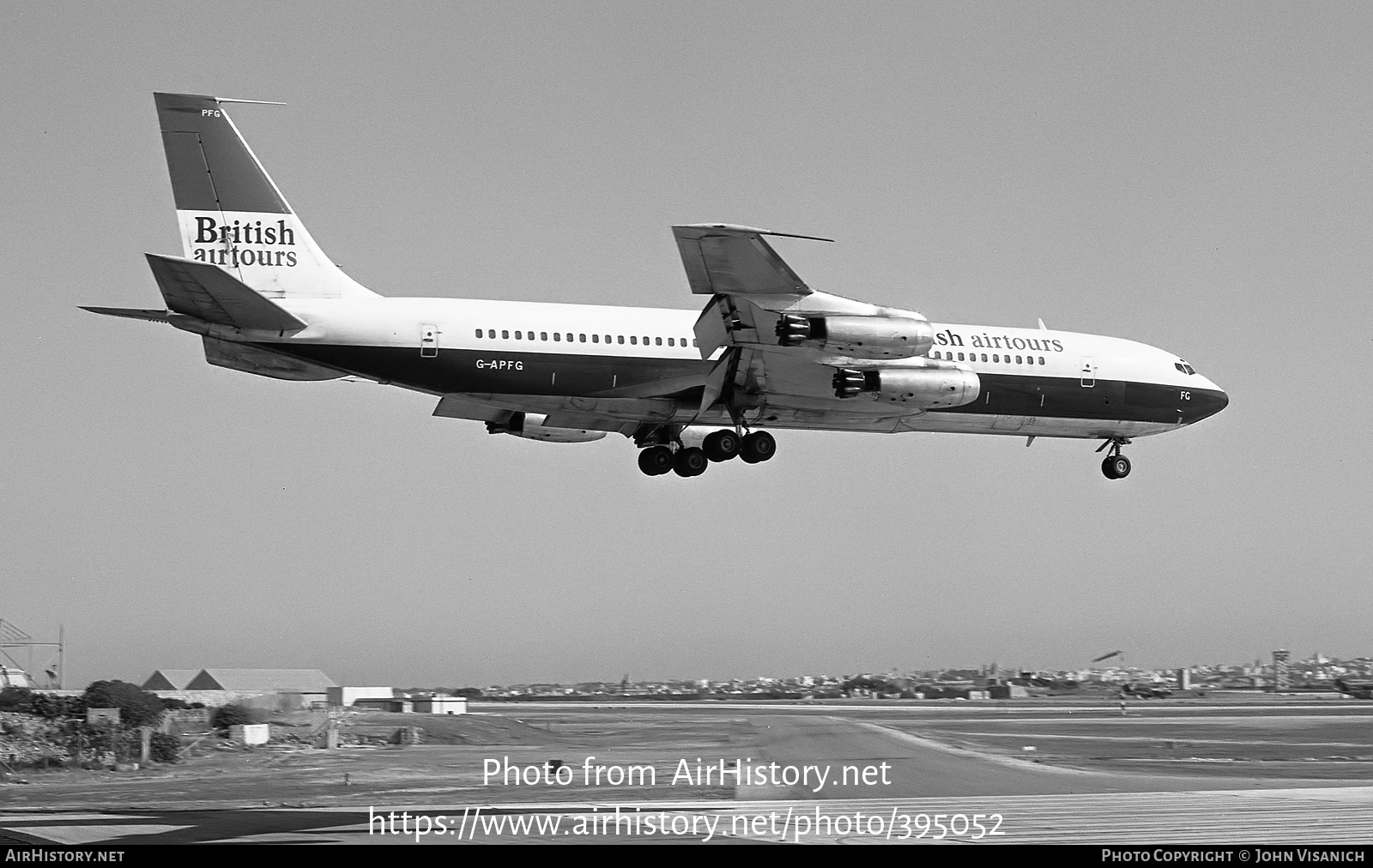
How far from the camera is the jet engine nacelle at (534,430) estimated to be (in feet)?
115

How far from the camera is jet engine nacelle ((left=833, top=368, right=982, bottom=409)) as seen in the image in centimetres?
3139

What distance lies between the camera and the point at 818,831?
70.4 ft

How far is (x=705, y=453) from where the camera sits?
115ft

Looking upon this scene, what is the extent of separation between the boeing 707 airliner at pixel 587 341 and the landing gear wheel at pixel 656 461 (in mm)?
54

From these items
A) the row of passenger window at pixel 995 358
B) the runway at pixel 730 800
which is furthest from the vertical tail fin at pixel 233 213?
the row of passenger window at pixel 995 358

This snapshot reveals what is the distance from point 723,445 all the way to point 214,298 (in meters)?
12.9

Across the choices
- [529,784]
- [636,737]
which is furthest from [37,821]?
[636,737]

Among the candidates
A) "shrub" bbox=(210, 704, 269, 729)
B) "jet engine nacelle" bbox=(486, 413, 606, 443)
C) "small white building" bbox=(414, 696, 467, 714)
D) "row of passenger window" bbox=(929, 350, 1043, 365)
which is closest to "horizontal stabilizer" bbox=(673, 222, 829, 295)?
"row of passenger window" bbox=(929, 350, 1043, 365)

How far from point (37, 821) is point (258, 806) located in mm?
3740

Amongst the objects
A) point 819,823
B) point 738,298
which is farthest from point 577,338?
point 819,823

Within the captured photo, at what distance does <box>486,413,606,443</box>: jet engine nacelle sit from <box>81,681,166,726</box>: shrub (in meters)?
14.5

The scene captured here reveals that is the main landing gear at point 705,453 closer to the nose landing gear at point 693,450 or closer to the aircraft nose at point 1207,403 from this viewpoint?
the nose landing gear at point 693,450

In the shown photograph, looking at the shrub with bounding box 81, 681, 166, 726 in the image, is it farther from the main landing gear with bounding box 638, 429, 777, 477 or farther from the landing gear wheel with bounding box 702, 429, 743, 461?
the landing gear wheel with bounding box 702, 429, 743, 461

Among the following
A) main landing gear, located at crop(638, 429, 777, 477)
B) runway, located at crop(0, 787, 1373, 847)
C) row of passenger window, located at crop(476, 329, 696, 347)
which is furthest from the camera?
main landing gear, located at crop(638, 429, 777, 477)
